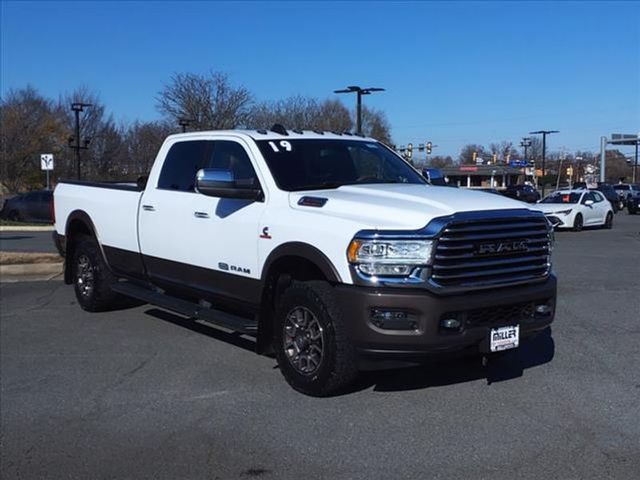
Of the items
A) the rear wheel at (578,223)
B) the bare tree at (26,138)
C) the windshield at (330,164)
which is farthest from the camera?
the bare tree at (26,138)

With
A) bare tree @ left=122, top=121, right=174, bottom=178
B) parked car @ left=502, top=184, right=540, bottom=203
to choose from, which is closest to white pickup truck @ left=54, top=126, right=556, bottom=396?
parked car @ left=502, top=184, right=540, bottom=203

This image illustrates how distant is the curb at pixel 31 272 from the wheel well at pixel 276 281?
22.8ft

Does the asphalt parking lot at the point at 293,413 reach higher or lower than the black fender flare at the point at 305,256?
lower

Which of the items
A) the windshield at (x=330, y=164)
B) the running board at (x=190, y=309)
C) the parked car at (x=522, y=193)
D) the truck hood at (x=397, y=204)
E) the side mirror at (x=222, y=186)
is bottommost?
the running board at (x=190, y=309)

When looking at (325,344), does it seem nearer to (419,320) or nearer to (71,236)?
(419,320)

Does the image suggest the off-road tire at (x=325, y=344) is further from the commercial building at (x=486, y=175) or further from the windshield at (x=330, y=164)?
the commercial building at (x=486, y=175)

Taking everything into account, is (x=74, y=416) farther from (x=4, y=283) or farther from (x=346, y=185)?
(x=4, y=283)

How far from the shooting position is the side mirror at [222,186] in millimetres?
5746

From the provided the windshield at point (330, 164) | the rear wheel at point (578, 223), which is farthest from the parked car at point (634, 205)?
the windshield at point (330, 164)

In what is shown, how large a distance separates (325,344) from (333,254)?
26.3 inches

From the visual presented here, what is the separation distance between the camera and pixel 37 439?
468 centimetres

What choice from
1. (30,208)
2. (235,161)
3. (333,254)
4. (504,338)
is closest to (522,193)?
(30,208)

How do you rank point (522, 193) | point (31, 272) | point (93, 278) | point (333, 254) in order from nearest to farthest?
1. point (333, 254)
2. point (93, 278)
3. point (31, 272)
4. point (522, 193)

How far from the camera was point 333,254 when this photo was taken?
496 cm
